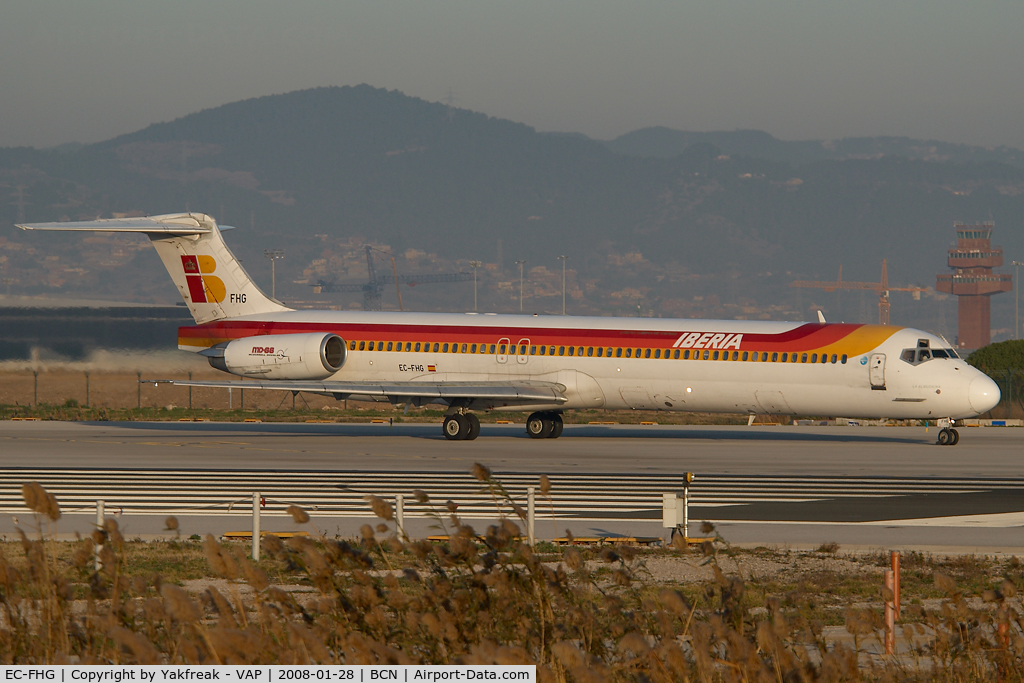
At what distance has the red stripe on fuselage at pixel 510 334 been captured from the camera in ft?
107

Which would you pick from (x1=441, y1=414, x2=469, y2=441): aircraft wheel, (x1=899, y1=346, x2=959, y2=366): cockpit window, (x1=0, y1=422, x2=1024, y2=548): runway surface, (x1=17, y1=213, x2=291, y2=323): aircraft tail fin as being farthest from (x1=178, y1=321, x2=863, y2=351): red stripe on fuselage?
(x1=0, y1=422, x2=1024, y2=548): runway surface

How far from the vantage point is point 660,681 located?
19.2 feet

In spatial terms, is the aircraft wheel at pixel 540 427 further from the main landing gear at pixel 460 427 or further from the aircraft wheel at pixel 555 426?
the main landing gear at pixel 460 427

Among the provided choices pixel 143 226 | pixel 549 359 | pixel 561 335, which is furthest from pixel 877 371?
pixel 143 226

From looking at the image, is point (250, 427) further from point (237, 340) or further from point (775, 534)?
point (775, 534)

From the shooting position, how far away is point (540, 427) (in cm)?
3559

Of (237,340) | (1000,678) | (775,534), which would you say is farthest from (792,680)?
(237,340)

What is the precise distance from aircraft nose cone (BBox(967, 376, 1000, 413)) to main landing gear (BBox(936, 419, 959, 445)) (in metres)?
1.81

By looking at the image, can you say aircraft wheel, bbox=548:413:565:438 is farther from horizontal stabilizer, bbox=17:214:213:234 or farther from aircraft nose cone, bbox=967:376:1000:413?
horizontal stabilizer, bbox=17:214:213:234

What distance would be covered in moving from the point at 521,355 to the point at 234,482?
13.6 meters

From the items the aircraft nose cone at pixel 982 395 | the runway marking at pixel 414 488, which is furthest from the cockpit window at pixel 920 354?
the runway marking at pixel 414 488

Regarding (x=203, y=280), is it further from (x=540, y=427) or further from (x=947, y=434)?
(x=947, y=434)

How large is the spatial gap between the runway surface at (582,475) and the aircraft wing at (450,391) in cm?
120

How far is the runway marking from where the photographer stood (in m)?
19.1
